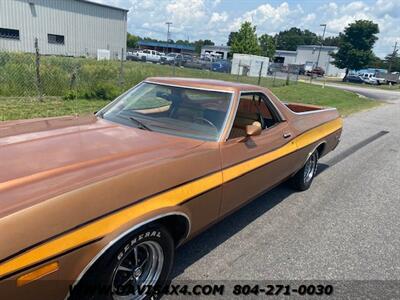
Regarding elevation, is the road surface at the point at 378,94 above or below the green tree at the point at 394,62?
below

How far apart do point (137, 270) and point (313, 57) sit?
96275mm

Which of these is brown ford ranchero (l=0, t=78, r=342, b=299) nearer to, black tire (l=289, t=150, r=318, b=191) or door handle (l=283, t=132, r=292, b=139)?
door handle (l=283, t=132, r=292, b=139)

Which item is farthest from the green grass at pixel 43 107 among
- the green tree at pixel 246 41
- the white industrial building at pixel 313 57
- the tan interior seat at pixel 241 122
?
the white industrial building at pixel 313 57

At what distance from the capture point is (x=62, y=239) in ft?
6.13

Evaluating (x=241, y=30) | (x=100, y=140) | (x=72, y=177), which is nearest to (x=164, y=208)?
(x=72, y=177)

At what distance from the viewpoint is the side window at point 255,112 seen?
3.87 m

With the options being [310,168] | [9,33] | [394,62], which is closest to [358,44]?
[9,33]

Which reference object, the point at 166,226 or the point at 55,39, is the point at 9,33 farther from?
the point at 166,226

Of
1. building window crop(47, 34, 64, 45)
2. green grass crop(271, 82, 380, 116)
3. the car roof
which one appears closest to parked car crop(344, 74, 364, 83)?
green grass crop(271, 82, 380, 116)

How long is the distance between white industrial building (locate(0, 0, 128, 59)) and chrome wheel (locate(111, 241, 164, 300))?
37.7 meters

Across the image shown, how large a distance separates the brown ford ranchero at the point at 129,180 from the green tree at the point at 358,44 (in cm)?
5699

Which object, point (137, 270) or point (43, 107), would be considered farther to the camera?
point (43, 107)

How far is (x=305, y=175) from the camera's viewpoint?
Answer: 16.9 ft

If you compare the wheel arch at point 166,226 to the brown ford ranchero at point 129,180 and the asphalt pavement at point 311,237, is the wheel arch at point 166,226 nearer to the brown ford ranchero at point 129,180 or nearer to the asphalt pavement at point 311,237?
the brown ford ranchero at point 129,180
